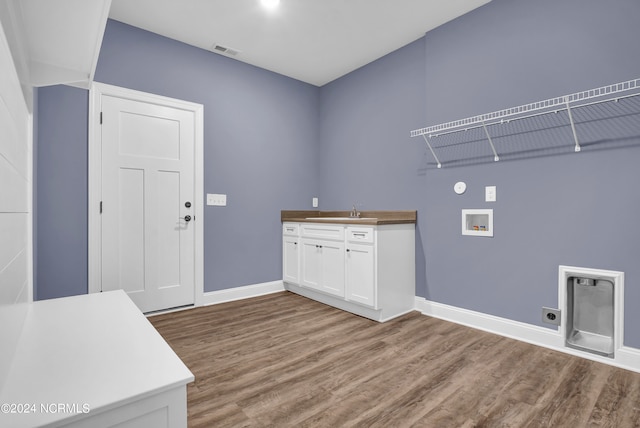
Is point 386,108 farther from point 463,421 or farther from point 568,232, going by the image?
point 463,421

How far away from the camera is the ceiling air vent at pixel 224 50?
3283mm

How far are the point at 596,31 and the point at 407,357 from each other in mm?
2521

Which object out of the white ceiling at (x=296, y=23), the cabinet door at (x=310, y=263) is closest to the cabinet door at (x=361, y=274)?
the cabinet door at (x=310, y=263)

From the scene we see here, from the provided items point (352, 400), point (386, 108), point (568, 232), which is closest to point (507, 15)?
point (386, 108)

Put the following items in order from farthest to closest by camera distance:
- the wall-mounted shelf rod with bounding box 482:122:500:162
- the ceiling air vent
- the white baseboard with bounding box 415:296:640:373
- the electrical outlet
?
the ceiling air vent < the wall-mounted shelf rod with bounding box 482:122:500:162 < the electrical outlet < the white baseboard with bounding box 415:296:640:373

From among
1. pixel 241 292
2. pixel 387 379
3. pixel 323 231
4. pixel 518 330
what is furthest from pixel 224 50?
pixel 518 330

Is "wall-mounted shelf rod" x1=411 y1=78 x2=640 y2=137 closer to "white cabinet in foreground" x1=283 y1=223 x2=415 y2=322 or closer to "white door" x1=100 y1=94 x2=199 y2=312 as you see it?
"white cabinet in foreground" x1=283 y1=223 x2=415 y2=322

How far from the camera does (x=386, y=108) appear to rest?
3.52m

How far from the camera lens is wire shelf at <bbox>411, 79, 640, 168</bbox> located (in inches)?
78.9

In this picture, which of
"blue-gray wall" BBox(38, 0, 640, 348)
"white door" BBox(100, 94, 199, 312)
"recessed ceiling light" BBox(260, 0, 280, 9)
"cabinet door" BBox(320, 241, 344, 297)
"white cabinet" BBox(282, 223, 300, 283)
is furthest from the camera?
"white cabinet" BBox(282, 223, 300, 283)

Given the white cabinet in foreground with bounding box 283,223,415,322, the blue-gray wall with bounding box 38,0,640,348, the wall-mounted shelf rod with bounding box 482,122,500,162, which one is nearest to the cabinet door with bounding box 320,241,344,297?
the white cabinet in foreground with bounding box 283,223,415,322

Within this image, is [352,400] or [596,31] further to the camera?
[596,31]

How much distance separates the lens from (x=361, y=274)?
294cm

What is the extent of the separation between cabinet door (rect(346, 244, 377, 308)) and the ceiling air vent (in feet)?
7.93
